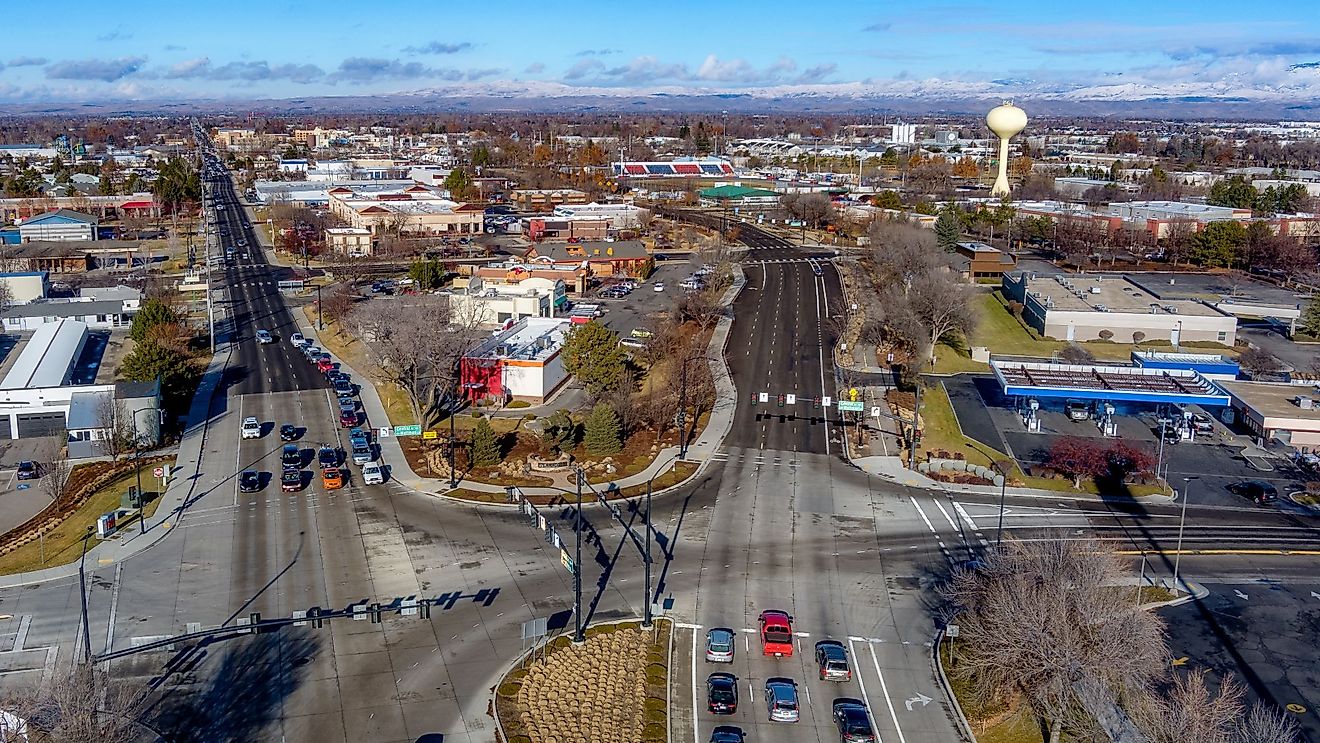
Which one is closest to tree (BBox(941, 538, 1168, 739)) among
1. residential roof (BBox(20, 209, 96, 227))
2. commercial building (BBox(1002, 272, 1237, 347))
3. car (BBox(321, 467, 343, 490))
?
car (BBox(321, 467, 343, 490))

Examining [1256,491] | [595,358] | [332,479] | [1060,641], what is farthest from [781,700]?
[595,358]

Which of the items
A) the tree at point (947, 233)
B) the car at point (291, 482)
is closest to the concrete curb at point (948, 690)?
the car at point (291, 482)

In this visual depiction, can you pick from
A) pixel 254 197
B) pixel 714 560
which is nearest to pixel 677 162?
pixel 254 197

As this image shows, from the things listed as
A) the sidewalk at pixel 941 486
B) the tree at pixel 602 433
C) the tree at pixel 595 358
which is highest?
the tree at pixel 595 358

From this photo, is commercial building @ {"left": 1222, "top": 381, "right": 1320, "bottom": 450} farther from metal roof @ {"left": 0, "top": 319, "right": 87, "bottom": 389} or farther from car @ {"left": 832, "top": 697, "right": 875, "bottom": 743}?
metal roof @ {"left": 0, "top": 319, "right": 87, "bottom": 389}

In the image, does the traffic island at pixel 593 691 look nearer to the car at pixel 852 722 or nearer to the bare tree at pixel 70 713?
the car at pixel 852 722

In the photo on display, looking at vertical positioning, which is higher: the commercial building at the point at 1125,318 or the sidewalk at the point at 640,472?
the commercial building at the point at 1125,318

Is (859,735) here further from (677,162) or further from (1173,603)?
(677,162)

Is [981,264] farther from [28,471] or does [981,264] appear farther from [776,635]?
[28,471]
